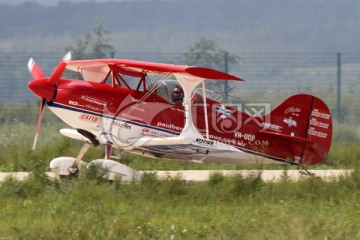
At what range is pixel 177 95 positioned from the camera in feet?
53.4

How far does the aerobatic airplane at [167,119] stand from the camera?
16.0 m

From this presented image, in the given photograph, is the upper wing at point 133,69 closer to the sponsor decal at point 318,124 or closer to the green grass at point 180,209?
the green grass at point 180,209

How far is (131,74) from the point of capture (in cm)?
1634

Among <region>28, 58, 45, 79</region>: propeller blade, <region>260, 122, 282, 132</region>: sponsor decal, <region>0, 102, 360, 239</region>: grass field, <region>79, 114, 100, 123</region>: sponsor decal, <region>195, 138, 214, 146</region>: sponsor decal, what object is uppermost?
<region>28, 58, 45, 79</region>: propeller blade

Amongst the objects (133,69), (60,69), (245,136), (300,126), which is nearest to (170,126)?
(133,69)

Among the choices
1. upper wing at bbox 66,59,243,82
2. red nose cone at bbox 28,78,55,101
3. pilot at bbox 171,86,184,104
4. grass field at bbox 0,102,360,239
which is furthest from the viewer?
pilot at bbox 171,86,184,104

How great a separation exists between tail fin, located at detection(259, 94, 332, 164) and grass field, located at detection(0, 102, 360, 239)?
194 cm

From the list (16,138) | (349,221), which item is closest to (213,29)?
(16,138)

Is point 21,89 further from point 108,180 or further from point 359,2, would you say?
point 359,2

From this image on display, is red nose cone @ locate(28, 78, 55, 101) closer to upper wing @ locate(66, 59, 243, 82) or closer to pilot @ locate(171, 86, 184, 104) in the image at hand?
upper wing @ locate(66, 59, 243, 82)

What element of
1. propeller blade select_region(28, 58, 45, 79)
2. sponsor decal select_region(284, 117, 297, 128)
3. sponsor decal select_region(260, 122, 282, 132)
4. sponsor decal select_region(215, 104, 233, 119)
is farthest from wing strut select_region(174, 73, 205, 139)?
propeller blade select_region(28, 58, 45, 79)

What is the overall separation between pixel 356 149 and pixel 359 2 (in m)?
57.7

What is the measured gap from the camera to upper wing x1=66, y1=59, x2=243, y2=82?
15.4 m

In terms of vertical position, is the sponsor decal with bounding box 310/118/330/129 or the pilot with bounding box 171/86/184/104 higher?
the pilot with bounding box 171/86/184/104
